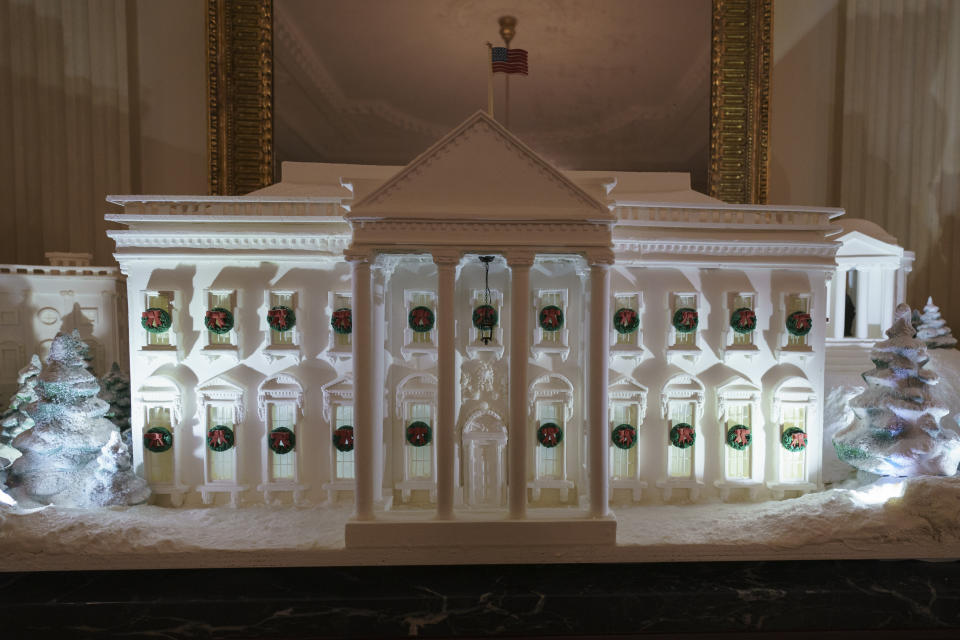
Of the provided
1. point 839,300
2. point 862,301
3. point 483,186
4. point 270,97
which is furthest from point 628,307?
point 270,97

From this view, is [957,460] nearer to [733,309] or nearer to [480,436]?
[733,309]

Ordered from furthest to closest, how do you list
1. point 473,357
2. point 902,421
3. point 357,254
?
point 473,357 < point 902,421 < point 357,254

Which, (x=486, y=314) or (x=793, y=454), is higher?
(x=486, y=314)

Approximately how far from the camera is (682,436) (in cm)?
1077

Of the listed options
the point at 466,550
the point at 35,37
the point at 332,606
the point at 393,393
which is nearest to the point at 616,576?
the point at 466,550

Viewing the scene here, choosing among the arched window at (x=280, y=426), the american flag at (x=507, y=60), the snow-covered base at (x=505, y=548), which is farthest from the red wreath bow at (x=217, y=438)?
the american flag at (x=507, y=60)

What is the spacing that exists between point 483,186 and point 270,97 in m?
8.08

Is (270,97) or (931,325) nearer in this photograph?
(931,325)

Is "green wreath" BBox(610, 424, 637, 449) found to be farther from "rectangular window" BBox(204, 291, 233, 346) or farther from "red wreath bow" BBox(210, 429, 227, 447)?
"rectangular window" BBox(204, 291, 233, 346)

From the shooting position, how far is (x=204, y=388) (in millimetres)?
10539

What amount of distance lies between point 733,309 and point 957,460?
4987 millimetres

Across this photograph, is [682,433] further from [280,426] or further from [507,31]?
[507,31]

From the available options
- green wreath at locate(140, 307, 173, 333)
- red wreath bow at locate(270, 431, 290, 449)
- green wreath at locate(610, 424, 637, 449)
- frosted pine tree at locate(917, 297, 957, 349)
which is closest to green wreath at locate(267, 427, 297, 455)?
red wreath bow at locate(270, 431, 290, 449)

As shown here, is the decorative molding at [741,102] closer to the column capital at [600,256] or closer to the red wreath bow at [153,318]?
the column capital at [600,256]
